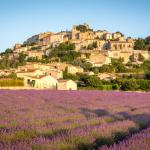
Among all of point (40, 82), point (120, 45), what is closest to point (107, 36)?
A: point (120, 45)

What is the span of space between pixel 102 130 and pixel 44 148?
1.55 m

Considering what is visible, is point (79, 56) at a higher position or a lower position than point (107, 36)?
lower

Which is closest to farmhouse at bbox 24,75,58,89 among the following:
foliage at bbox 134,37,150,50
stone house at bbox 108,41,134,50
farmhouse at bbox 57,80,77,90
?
farmhouse at bbox 57,80,77,90

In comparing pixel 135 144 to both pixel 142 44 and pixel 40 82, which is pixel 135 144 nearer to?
pixel 40 82

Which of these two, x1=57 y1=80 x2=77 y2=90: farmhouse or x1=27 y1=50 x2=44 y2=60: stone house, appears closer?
x1=57 y1=80 x2=77 y2=90: farmhouse

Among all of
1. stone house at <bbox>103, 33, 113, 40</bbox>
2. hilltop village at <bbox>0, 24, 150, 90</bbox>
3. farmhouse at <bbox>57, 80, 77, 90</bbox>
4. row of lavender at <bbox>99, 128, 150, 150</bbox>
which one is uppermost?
stone house at <bbox>103, 33, 113, 40</bbox>

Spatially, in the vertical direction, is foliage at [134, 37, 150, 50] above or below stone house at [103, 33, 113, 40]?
below

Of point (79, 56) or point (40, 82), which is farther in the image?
point (79, 56)

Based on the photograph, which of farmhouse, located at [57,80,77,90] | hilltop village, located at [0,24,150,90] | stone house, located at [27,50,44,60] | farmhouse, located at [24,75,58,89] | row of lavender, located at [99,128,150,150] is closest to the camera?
row of lavender, located at [99,128,150,150]

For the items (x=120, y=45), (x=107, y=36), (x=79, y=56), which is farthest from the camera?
(x=107, y=36)

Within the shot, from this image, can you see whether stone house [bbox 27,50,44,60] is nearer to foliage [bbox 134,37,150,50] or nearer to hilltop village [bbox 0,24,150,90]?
hilltop village [bbox 0,24,150,90]

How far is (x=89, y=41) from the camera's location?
3686 inches

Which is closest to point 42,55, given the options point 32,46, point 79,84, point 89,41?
point 89,41

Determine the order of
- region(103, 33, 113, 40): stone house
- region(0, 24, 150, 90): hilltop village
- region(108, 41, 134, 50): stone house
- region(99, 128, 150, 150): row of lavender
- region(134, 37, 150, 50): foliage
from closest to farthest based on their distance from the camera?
region(99, 128, 150, 150): row of lavender → region(0, 24, 150, 90): hilltop village → region(134, 37, 150, 50): foliage → region(108, 41, 134, 50): stone house → region(103, 33, 113, 40): stone house
